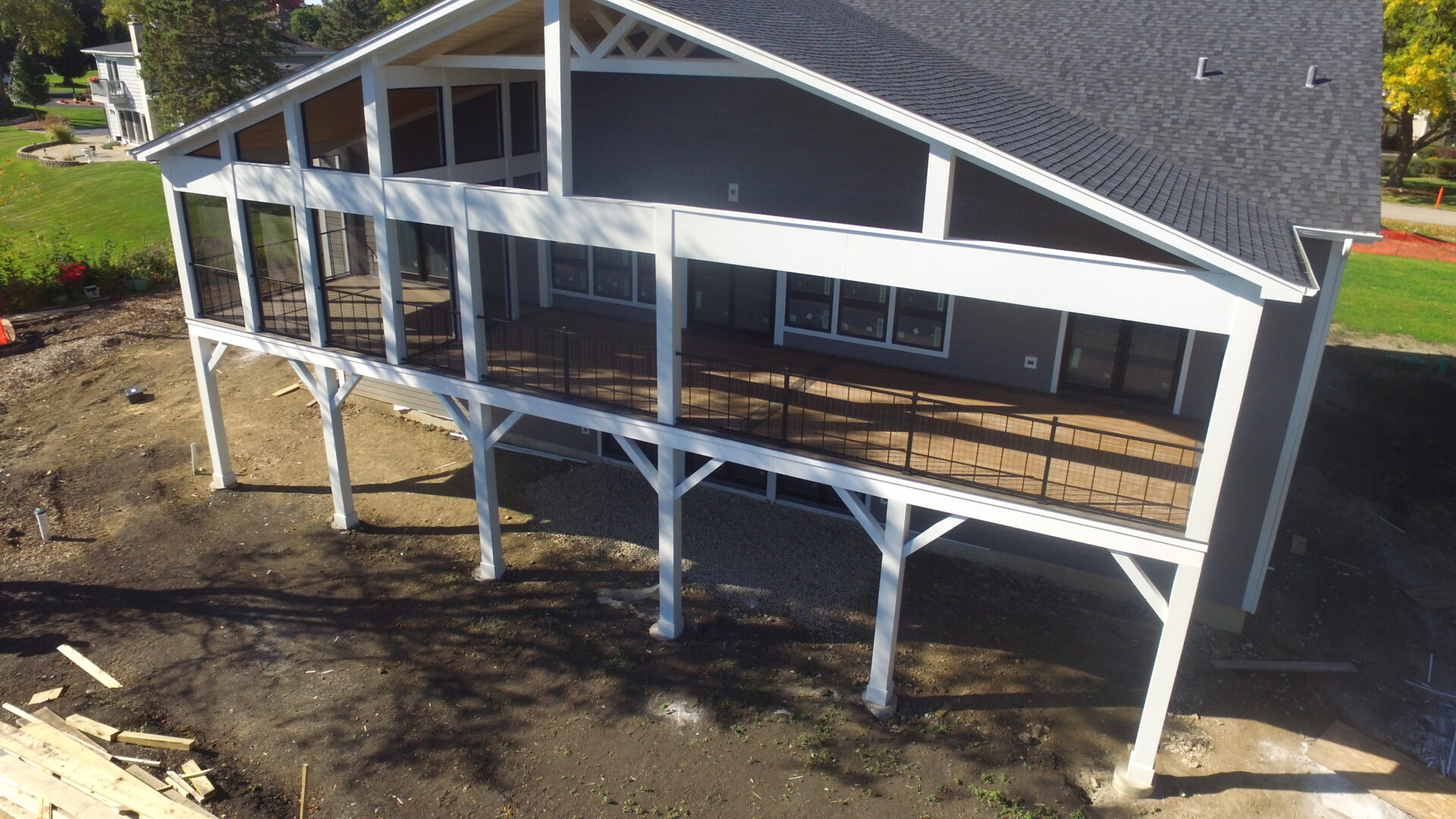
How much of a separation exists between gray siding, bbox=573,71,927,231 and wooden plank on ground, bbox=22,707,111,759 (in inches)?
401

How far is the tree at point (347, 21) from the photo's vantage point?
2466 inches

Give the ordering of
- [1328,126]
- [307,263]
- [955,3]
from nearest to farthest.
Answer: [1328,126]
[307,263]
[955,3]

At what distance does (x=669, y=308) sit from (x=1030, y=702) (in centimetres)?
636

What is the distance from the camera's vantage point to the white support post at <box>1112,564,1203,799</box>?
9078mm

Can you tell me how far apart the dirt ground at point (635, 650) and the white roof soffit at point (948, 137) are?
5.29m

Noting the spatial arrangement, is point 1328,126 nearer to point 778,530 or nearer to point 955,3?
point 955,3

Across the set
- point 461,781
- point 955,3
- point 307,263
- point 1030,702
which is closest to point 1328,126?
point 955,3

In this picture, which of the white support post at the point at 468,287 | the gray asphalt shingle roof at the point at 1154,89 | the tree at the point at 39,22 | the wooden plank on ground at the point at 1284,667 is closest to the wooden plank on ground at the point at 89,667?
the white support post at the point at 468,287

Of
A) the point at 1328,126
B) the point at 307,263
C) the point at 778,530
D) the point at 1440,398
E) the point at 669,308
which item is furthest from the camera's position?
the point at 1440,398

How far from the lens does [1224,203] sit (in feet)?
34.2

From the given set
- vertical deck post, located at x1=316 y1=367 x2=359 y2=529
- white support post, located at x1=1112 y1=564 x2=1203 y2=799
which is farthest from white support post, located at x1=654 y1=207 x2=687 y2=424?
vertical deck post, located at x1=316 y1=367 x2=359 y2=529

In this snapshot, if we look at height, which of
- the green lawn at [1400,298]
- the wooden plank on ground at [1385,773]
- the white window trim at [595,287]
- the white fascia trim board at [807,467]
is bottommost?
the wooden plank on ground at [1385,773]

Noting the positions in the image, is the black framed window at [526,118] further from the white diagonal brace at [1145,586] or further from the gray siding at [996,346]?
the white diagonal brace at [1145,586]

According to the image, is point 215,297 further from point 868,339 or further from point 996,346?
point 996,346
